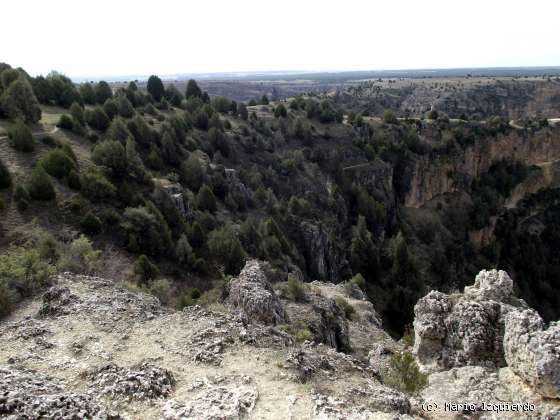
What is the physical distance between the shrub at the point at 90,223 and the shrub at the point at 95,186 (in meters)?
3.33

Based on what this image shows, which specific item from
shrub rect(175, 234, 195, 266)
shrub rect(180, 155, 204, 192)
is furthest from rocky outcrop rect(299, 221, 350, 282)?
shrub rect(175, 234, 195, 266)

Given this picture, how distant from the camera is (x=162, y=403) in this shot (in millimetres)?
11289

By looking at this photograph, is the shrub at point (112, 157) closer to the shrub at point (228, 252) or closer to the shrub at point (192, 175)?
the shrub at point (192, 175)

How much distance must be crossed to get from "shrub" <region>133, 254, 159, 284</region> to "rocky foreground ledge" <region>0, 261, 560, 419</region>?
22.7ft

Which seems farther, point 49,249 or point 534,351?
point 49,249

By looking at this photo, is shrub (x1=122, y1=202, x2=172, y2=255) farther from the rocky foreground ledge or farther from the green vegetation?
the green vegetation

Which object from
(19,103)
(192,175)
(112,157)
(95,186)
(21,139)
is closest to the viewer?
(95,186)

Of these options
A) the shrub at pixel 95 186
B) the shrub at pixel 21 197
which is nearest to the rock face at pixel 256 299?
the shrub at pixel 95 186

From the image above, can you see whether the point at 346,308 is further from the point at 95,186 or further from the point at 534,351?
the point at 95,186

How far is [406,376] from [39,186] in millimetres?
27476

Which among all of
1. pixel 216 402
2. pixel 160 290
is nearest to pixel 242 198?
pixel 160 290

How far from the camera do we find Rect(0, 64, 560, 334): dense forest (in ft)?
97.2

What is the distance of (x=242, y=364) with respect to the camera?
13.6m

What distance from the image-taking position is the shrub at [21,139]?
3388 cm
